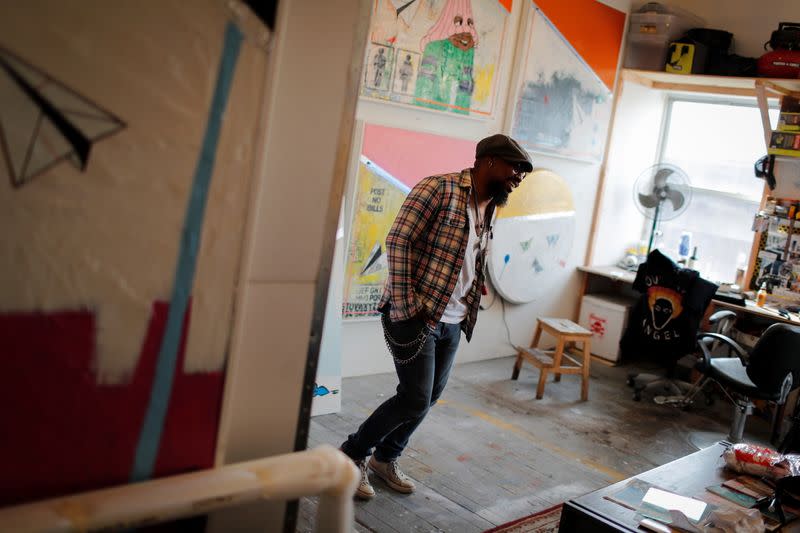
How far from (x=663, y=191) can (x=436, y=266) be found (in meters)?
3.84

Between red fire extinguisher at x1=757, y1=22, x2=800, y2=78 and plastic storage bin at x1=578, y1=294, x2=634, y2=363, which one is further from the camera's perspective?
plastic storage bin at x1=578, y1=294, x2=634, y2=363


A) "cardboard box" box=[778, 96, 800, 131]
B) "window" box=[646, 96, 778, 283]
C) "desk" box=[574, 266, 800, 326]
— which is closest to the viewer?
"desk" box=[574, 266, 800, 326]

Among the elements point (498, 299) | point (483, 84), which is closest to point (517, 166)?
point (483, 84)

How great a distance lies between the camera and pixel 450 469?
12.2 feet

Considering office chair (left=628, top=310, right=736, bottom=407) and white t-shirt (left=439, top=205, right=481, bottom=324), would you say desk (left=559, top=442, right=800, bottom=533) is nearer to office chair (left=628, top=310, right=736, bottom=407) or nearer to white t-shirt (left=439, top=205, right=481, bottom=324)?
white t-shirt (left=439, top=205, right=481, bottom=324)

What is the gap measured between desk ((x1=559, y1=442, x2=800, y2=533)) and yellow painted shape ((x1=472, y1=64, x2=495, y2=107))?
272cm

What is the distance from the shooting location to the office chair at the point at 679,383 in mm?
5207

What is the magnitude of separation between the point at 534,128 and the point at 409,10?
1.49 meters

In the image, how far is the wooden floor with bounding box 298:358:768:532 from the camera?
3.31 meters

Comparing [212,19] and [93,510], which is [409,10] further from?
[93,510]

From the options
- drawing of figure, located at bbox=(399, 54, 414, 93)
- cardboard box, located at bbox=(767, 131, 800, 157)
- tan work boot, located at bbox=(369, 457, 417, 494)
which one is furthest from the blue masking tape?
cardboard box, located at bbox=(767, 131, 800, 157)

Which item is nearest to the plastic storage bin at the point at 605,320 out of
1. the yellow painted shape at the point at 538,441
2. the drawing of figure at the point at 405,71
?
the yellow painted shape at the point at 538,441

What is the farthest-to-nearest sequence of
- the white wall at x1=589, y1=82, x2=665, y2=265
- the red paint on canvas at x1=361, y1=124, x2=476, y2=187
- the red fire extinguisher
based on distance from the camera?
the white wall at x1=589, y1=82, x2=665, y2=265
the red fire extinguisher
the red paint on canvas at x1=361, y1=124, x2=476, y2=187

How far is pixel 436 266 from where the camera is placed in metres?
2.91
